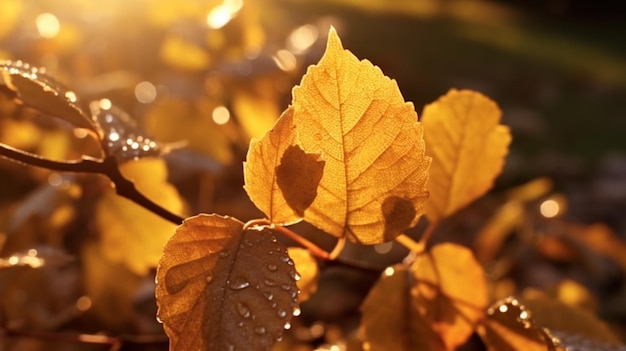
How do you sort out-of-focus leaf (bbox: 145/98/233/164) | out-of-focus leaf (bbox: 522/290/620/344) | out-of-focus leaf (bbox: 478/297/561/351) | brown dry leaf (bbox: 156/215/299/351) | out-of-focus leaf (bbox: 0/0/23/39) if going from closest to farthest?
brown dry leaf (bbox: 156/215/299/351), out-of-focus leaf (bbox: 478/297/561/351), out-of-focus leaf (bbox: 522/290/620/344), out-of-focus leaf (bbox: 145/98/233/164), out-of-focus leaf (bbox: 0/0/23/39)

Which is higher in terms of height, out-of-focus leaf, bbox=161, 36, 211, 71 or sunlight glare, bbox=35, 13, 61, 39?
sunlight glare, bbox=35, 13, 61, 39

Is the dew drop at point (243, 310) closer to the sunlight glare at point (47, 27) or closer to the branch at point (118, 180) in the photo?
the branch at point (118, 180)

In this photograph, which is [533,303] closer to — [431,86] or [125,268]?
[125,268]

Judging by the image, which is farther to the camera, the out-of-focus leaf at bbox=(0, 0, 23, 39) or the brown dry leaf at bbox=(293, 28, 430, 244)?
the out-of-focus leaf at bbox=(0, 0, 23, 39)

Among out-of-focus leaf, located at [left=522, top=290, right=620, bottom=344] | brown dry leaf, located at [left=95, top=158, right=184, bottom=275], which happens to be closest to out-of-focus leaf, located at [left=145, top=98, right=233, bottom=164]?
brown dry leaf, located at [left=95, top=158, right=184, bottom=275]

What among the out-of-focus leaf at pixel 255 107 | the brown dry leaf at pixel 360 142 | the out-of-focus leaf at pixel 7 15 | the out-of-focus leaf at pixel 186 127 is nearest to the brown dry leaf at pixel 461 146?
the brown dry leaf at pixel 360 142

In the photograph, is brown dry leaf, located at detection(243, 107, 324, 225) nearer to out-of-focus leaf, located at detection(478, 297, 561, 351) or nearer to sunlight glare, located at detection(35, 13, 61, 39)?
out-of-focus leaf, located at detection(478, 297, 561, 351)

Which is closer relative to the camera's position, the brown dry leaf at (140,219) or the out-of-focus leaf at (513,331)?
the out-of-focus leaf at (513,331)
